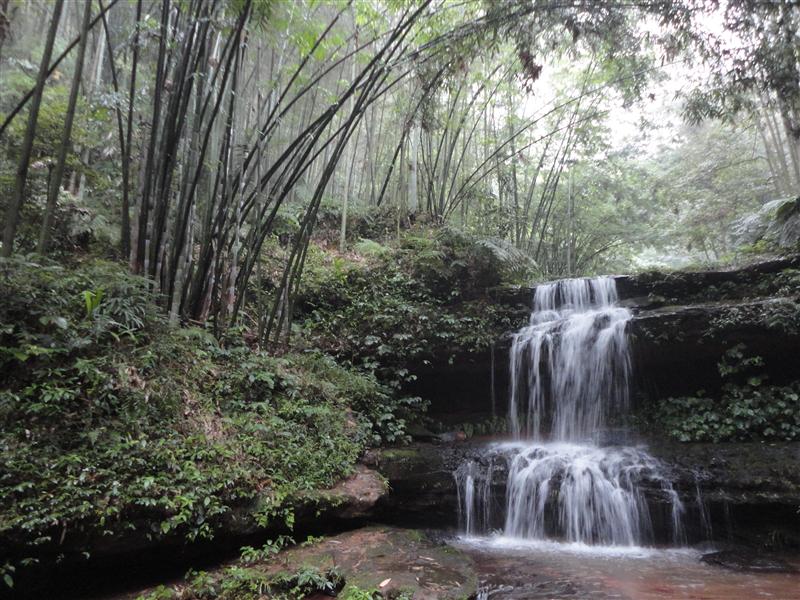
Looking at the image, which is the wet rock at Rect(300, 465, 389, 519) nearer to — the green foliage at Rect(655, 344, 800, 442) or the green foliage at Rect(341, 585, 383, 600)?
the green foliage at Rect(341, 585, 383, 600)

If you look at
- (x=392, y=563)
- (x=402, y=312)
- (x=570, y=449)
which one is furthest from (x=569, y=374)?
(x=392, y=563)

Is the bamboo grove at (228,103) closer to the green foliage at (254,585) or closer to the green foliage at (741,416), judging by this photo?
the green foliage at (254,585)

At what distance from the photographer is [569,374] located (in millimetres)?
6863

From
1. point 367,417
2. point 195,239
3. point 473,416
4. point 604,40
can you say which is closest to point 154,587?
point 367,417

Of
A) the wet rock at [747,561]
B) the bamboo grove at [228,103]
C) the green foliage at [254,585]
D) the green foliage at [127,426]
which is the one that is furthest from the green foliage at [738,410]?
the green foliage at [254,585]

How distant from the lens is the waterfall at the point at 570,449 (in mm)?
4930

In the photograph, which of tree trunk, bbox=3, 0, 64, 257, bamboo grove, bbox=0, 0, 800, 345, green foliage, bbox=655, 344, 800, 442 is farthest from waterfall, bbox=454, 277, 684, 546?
tree trunk, bbox=3, 0, 64, 257

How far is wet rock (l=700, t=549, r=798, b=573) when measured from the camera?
3.99m

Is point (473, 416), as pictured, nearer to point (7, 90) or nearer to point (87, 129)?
point (87, 129)

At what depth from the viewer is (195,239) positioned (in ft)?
19.4

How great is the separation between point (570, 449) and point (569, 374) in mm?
1192

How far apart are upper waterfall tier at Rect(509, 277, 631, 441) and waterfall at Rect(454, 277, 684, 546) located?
0.05ft

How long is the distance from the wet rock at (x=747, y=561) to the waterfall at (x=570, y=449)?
1.33 ft

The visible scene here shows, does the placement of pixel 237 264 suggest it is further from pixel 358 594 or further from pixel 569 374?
pixel 569 374
